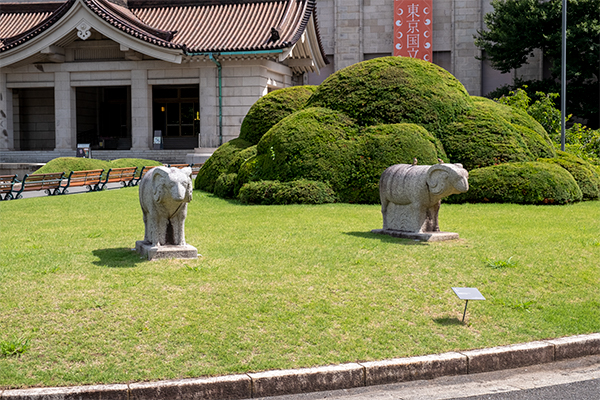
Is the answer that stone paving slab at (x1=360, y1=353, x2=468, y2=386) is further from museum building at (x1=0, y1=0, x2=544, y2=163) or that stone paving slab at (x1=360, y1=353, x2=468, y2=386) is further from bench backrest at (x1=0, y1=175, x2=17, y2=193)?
museum building at (x1=0, y1=0, x2=544, y2=163)

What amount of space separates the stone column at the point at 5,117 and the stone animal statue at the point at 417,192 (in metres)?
28.6

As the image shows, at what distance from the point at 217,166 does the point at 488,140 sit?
843 centimetres

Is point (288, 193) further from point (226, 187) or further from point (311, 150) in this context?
point (226, 187)

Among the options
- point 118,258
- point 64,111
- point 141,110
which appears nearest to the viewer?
point 118,258

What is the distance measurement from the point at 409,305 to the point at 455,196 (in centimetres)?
924

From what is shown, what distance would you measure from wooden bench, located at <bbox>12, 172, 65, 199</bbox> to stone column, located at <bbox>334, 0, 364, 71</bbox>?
27831 mm

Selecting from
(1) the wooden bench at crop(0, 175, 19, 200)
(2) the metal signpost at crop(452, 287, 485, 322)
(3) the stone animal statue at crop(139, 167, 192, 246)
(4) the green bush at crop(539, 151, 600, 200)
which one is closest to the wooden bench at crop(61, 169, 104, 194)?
(1) the wooden bench at crop(0, 175, 19, 200)

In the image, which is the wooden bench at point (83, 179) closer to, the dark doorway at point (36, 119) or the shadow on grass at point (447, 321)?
the shadow on grass at point (447, 321)

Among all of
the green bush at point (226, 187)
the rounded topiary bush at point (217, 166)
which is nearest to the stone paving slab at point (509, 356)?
the green bush at point (226, 187)

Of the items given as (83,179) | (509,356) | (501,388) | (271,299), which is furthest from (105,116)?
(501,388)

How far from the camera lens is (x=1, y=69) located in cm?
3262

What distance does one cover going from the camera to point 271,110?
20578mm

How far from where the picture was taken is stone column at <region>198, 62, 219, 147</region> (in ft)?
101

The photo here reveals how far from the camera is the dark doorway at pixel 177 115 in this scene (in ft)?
125
